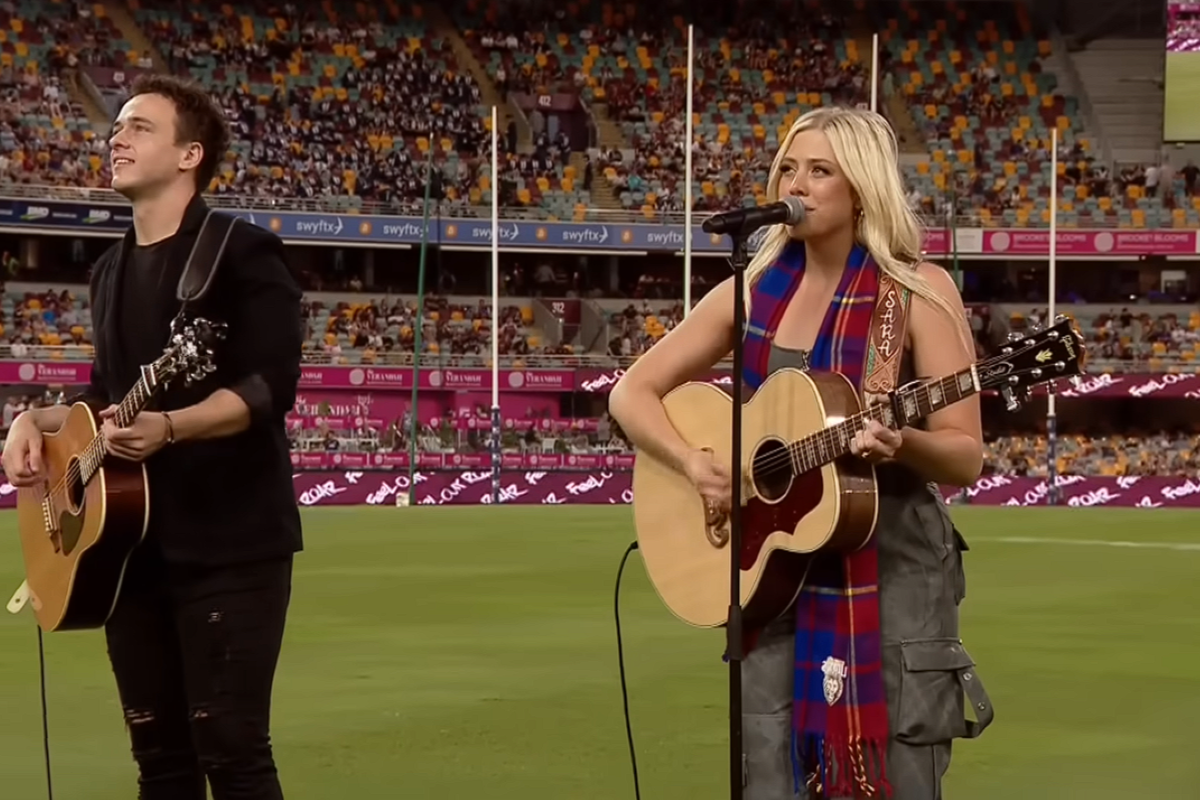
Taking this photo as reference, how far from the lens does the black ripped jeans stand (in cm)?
523

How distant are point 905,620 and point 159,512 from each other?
2028 millimetres

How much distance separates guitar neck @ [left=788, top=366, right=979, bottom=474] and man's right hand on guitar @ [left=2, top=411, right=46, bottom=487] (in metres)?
2.37

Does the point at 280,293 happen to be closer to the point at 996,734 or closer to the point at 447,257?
the point at 996,734

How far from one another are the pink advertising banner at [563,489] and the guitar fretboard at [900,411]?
33029mm

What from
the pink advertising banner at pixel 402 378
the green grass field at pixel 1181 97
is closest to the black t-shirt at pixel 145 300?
the pink advertising banner at pixel 402 378

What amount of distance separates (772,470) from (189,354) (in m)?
1.56

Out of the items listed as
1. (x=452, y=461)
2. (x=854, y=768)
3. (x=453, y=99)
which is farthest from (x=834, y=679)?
(x=453, y=99)

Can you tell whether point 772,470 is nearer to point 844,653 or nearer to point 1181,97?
point 844,653

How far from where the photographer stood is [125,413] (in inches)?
207

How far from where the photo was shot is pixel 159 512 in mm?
5289

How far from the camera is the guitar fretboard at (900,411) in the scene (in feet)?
15.5

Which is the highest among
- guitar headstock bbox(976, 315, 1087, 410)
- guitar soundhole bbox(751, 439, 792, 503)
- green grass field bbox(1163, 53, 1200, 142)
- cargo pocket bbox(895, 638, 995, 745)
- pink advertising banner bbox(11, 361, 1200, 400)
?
green grass field bbox(1163, 53, 1200, 142)

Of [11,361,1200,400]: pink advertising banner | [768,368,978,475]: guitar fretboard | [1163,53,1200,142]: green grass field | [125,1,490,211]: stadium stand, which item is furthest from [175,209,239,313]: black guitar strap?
[1163,53,1200,142]: green grass field

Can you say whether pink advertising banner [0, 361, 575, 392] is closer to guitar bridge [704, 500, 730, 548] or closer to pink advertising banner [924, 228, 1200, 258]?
pink advertising banner [924, 228, 1200, 258]
